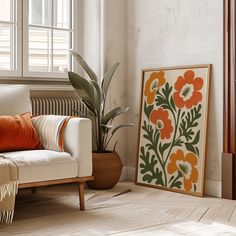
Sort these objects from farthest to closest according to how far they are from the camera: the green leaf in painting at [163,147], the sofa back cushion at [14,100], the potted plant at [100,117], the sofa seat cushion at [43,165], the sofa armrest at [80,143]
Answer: the green leaf in painting at [163,147] → the potted plant at [100,117] → the sofa back cushion at [14,100] → the sofa armrest at [80,143] → the sofa seat cushion at [43,165]

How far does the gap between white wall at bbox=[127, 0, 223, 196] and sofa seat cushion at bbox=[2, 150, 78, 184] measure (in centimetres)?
126

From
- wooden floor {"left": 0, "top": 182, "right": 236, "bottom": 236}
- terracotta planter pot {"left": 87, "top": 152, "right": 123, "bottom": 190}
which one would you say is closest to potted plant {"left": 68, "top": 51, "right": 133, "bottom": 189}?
terracotta planter pot {"left": 87, "top": 152, "right": 123, "bottom": 190}

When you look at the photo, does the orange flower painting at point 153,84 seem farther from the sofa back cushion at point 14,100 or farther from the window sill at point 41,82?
the sofa back cushion at point 14,100

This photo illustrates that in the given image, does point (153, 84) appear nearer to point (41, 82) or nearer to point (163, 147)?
point (163, 147)

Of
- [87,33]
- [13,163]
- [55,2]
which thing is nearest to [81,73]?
[87,33]

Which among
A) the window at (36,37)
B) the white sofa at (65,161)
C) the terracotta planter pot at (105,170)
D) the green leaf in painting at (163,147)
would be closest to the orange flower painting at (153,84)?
the green leaf in painting at (163,147)

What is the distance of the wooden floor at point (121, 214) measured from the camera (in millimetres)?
2838

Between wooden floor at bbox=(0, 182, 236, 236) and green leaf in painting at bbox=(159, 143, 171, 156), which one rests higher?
green leaf in painting at bbox=(159, 143, 171, 156)

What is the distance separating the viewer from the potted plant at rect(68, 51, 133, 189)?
13.0 ft

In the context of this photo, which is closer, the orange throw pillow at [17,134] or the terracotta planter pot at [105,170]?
the orange throw pillow at [17,134]

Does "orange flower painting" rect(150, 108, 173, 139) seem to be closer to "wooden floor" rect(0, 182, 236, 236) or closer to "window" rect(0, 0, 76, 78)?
"wooden floor" rect(0, 182, 236, 236)

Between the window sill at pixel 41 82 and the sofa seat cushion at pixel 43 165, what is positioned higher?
the window sill at pixel 41 82

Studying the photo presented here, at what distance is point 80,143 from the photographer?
3266 mm

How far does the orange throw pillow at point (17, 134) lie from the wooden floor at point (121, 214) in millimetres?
455
